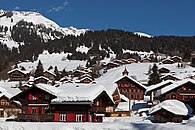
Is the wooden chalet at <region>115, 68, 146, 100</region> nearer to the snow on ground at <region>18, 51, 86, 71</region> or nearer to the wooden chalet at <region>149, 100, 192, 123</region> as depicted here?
the wooden chalet at <region>149, 100, 192, 123</region>

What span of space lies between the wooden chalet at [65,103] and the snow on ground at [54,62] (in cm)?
10089

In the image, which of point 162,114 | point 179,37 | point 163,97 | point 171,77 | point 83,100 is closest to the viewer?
point 83,100

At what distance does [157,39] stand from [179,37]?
13146mm

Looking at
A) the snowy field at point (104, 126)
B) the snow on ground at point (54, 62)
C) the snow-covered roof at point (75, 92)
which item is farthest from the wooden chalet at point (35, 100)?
the snow on ground at point (54, 62)

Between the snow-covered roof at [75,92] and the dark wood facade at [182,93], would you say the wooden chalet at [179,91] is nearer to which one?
the dark wood facade at [182,93]

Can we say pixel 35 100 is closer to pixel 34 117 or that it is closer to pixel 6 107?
pixel 34 117

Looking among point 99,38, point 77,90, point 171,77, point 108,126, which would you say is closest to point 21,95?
point 77,90

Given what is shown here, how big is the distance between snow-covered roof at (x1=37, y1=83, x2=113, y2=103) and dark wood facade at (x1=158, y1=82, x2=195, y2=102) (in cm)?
1366

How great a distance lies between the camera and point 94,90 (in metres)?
31.4

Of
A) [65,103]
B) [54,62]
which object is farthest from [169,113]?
[54,62]

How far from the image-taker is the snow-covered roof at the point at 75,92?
98.5 feet

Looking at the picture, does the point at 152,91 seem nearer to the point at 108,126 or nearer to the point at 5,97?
the point at 5,97

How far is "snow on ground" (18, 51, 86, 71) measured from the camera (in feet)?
458

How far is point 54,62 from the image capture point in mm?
156625
